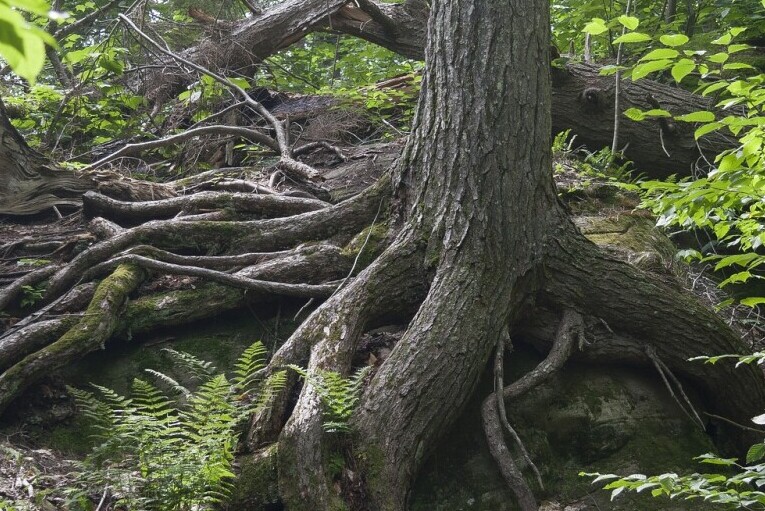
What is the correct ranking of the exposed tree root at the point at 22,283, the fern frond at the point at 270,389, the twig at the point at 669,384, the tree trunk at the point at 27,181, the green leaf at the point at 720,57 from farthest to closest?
the tree trunk at the point at 27,181 → the exposed tree root at the point at 22,283 → the twig at the point at 669,384 → the green leaf at the point at 720,57 → the fern frond at the point at 270,389

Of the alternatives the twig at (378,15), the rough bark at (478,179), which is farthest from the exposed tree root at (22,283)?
the twig at (378,15)

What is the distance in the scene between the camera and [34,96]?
342 inches

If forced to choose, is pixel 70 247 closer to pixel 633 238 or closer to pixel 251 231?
pixel 251 231

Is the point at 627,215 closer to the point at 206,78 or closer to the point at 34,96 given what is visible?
the point at 206,78

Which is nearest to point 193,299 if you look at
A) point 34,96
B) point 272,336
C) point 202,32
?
point 272,336

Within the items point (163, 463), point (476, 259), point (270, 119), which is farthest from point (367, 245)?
point (270, 119)

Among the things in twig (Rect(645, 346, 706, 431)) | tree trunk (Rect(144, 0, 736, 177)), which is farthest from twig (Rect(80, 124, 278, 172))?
twig (Rect(645, 346, 706, 431))

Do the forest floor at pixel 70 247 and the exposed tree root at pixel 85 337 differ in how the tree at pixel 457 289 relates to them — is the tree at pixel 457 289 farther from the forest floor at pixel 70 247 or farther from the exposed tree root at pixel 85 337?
the forest floor at pixel 70 247

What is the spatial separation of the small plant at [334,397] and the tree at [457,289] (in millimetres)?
71

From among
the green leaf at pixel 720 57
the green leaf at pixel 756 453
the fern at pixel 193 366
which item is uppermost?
the green leaf at pixel 720 57

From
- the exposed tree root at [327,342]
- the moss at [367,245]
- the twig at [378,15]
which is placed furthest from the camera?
the twig at [378,15]

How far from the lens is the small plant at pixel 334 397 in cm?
368

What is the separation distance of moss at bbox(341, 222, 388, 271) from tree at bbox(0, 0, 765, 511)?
8 centimetres

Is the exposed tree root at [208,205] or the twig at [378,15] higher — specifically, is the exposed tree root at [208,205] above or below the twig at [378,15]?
below
